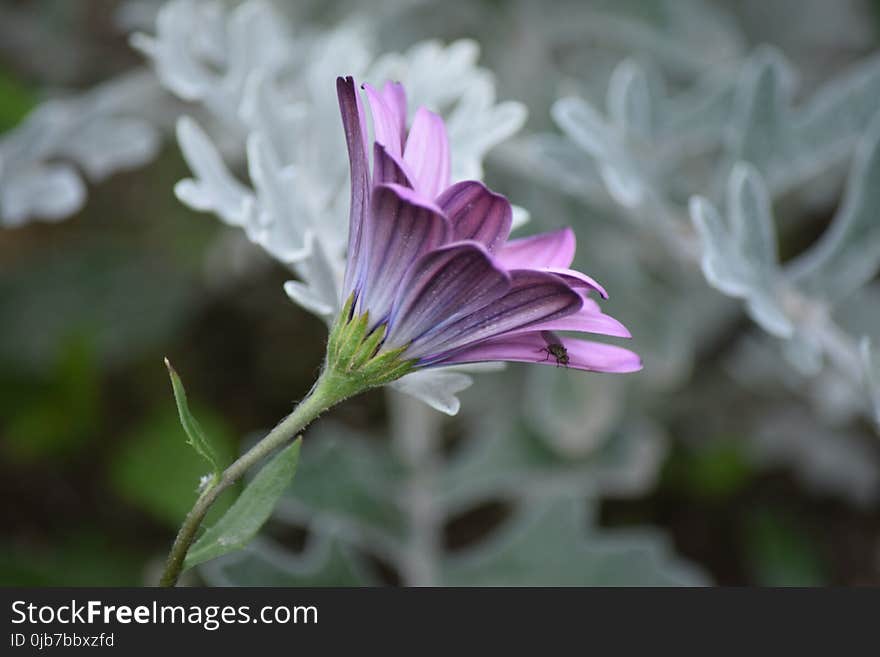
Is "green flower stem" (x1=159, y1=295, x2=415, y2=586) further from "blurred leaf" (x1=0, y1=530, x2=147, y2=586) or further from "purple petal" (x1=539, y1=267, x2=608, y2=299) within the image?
"blurred leaf" (x1=0, y1=530, x2=147, y2=586)

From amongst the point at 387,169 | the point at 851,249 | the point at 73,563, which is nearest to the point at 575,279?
the point at 387,169

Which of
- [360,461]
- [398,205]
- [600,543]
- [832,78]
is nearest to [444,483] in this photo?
[360,461]

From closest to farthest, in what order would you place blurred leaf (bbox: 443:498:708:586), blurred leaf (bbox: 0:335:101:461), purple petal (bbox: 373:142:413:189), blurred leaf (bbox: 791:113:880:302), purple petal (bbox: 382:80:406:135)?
1. purple petal (bbox: 373:142:413:189)
2. purple petal (bbox: 382:80:406:135)
3. blurred leaf (bbox: 791:113:880:302)
4. blurred leaf (bbox: 443:498:708:586)
5. blurred leaf (bbox: 0:335:101:461)

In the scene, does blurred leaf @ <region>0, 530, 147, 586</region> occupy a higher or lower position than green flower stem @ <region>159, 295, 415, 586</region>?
higher

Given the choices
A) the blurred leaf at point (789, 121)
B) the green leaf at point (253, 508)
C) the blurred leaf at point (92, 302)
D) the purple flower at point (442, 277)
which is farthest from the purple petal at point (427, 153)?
the blurred leaf at point (92, 302)

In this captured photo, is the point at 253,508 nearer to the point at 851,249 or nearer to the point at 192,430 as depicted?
the point at 192,430

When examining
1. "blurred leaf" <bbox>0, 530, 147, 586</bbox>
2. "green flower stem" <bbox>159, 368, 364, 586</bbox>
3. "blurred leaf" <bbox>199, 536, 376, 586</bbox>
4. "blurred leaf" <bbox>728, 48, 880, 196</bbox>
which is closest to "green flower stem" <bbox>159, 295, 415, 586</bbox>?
"green flower stem" <bbox>159, 368, 364, 586</bbox>

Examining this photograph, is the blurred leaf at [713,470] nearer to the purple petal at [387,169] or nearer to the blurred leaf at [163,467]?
the blurred leaf at [163,467]
